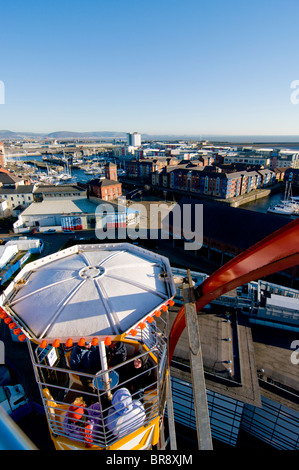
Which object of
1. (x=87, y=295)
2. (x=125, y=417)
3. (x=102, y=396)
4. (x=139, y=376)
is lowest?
(x=102, y=396)

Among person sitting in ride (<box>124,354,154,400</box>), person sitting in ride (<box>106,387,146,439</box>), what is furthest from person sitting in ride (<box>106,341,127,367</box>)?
person sitting in ride (<box>106,387,146,439</box>)

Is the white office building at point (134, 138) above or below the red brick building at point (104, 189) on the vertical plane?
above

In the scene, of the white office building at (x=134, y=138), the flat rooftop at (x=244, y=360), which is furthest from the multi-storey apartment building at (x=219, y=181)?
the white office building at (x=134, y=138)

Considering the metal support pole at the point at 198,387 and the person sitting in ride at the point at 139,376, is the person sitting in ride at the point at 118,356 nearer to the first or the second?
the person sitting in ride at the point at 139,376

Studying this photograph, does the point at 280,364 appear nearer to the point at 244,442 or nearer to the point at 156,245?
the point at 244,442

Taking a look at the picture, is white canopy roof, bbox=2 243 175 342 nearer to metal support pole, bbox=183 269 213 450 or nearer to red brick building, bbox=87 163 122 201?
metal support pole, bbox=183 269 213 450

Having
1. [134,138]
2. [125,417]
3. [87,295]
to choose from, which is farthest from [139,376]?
[134,138]

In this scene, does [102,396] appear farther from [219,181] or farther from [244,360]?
[219,181]
